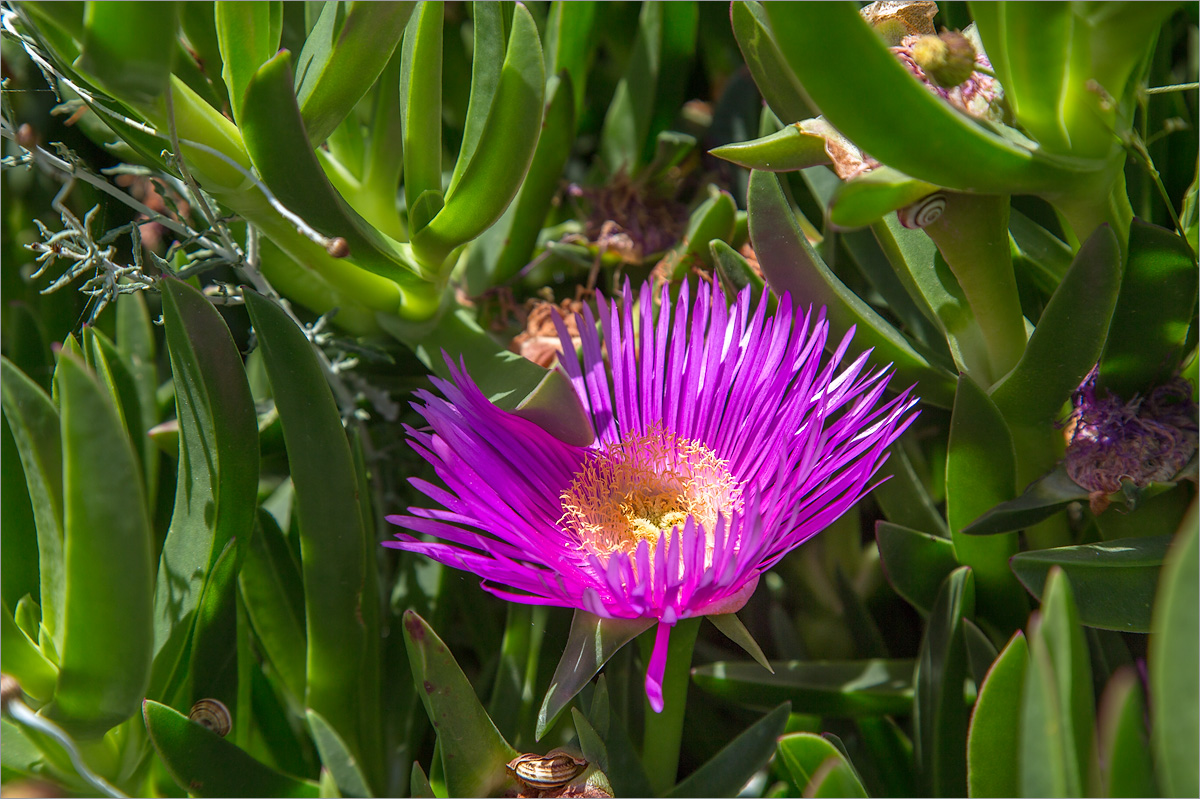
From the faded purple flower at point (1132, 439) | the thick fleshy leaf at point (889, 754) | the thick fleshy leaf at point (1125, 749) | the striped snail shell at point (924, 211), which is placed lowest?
the thick fleshy leaf at point (889, 754)

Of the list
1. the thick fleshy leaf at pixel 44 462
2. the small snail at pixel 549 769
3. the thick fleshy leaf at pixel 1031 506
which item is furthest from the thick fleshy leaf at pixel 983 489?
the thick fleshy leaf at pixel 44 462

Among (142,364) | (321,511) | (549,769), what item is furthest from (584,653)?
(142,364)

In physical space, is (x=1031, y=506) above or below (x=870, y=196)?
below

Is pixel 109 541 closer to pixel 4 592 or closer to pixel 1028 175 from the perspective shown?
pixel 4 592

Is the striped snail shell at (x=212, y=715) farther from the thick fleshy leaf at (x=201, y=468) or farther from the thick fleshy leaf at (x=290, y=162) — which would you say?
the thick fleshy leaf at (x=290, y=162)

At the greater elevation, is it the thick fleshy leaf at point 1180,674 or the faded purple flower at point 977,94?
the faded purple flower at point 977,94

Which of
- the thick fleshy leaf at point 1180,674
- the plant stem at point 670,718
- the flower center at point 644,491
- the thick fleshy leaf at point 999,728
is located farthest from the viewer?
the flower center at point 644,491

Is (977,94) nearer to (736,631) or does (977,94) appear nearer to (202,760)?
(736,631)
